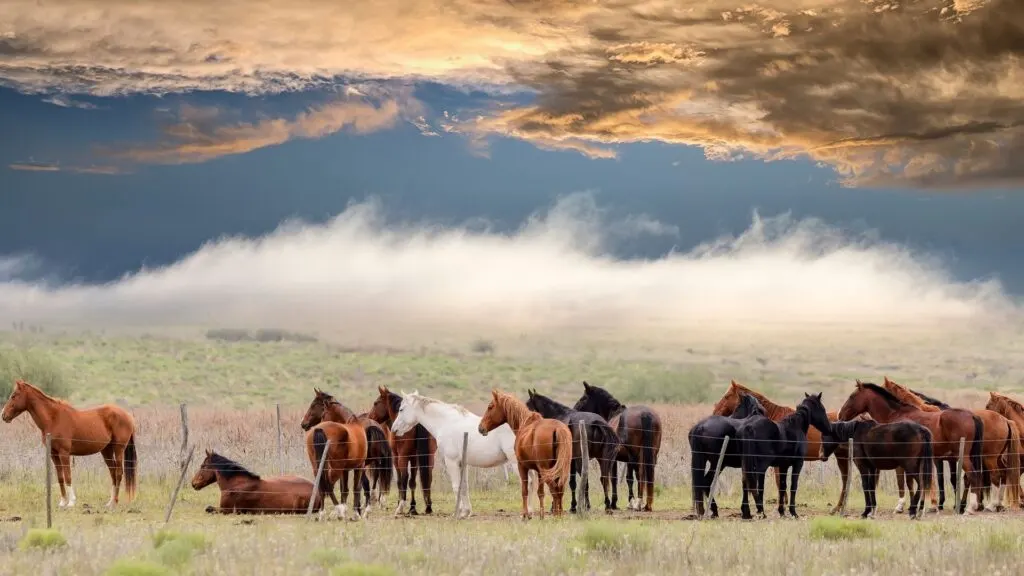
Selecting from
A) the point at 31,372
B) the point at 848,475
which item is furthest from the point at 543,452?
the point at 31,372

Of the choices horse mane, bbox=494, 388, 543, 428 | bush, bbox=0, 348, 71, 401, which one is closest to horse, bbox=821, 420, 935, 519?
horse mane, bbox=494, 388, 543, 428

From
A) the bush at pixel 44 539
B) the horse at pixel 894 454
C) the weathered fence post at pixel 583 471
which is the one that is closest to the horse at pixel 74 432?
the bush at pixel 44 539

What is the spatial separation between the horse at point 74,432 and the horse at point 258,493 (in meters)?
1.92

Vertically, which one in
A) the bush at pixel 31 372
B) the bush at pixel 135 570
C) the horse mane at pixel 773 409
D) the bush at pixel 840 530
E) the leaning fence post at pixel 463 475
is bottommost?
the bush at pixel 840 530

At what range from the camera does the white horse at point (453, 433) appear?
19359 millimetres

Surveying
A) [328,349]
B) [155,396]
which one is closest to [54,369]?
[155,396]

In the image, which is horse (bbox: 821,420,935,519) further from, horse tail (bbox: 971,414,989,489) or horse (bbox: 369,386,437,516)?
horse (bbox: 369,386,437,516)

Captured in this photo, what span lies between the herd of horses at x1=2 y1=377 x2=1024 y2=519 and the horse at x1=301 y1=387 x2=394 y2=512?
0.08ft

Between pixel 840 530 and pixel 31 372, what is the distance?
4086 cm

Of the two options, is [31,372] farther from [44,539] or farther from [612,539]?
[612,539]

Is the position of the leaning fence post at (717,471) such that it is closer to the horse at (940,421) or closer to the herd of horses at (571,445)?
the herd of horses at (571,445)

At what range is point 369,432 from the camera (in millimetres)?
19844

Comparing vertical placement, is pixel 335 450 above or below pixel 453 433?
below

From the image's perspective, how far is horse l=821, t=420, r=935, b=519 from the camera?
1900cm
